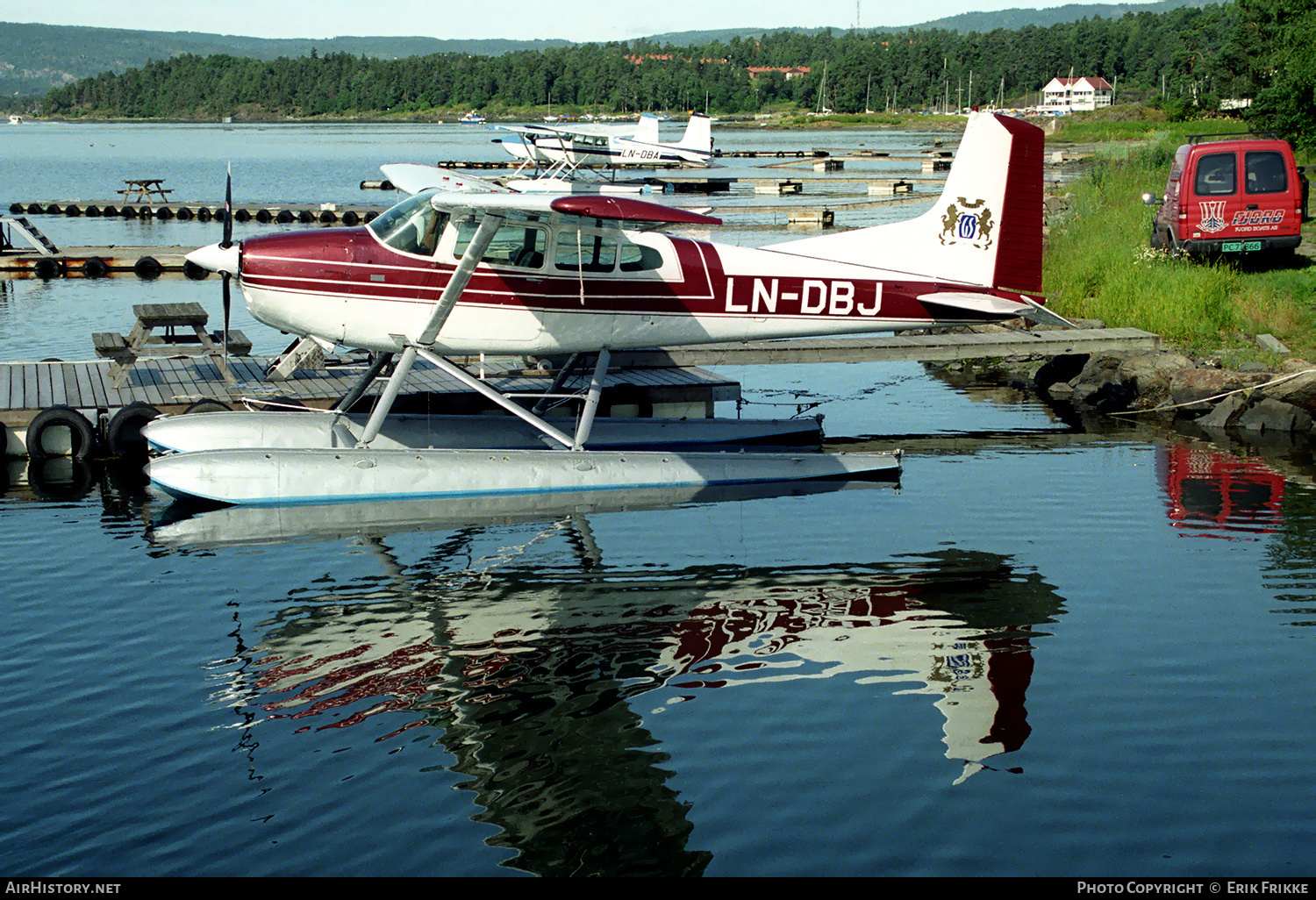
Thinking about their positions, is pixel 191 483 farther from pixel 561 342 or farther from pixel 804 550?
pixel 804 550

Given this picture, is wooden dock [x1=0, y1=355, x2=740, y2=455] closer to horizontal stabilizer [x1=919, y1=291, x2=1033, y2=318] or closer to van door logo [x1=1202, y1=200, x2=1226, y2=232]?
horizontal stabilizer [x1=919, y1=291, x2=1033, y2=318]

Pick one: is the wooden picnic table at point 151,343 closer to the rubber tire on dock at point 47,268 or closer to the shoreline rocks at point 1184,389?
the shoreline rocks at point 1184,389

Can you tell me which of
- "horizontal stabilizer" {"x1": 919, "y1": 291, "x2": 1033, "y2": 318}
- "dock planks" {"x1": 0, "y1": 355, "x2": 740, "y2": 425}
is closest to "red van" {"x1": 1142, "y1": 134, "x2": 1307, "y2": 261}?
"horizontal stabilizer" {"x1": 919, "y1": 291, "x2": 1033, "y2": 318}

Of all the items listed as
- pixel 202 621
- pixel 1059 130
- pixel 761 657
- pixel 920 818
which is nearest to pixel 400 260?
pixel 202 621

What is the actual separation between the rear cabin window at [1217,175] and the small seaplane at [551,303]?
7711 millimetres

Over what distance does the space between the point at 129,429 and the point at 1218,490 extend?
11.3 metres

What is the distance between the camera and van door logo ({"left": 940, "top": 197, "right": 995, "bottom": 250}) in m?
12.9

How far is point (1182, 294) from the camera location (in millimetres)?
17562

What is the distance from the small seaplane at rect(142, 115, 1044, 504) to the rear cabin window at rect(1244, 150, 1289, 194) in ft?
27.0

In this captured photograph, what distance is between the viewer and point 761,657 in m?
8.09

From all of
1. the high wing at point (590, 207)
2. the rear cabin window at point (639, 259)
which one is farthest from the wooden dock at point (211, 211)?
the high wing at point (590, 207)

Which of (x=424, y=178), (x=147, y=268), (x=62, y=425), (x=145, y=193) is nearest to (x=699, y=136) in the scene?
(x=145, y=193)

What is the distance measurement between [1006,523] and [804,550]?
2035 millimetres

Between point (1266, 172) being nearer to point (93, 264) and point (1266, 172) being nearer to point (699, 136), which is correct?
point (93, 264)
